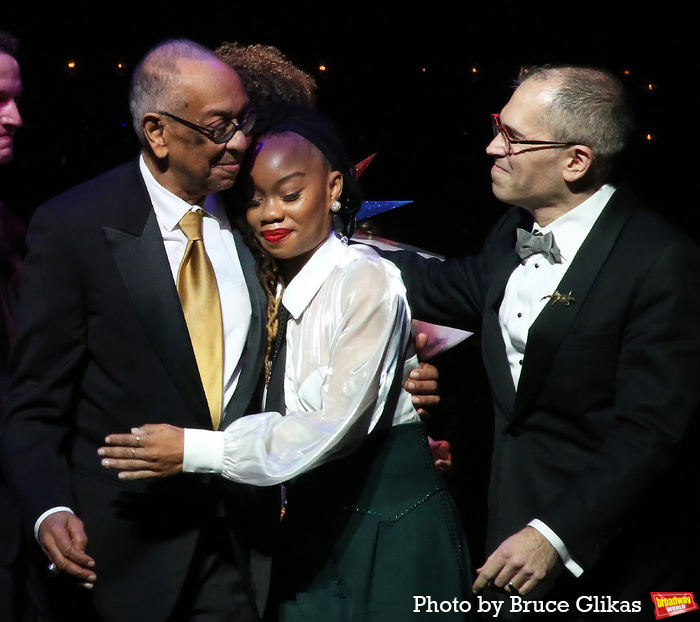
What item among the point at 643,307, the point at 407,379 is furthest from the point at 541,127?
the point at 407,379

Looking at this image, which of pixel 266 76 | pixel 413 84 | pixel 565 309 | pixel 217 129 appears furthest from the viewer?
pixel 413 84

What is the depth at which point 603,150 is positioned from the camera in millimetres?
2994

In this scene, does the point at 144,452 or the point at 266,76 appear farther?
the point at 266,76

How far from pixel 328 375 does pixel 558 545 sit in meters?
0.71

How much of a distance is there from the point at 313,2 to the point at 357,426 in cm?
200

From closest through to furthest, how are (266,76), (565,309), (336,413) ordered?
1. (336,413)
2. (565,309)
3. (266,76)

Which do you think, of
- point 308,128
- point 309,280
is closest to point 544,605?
point 309,280

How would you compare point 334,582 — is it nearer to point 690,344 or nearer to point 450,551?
point 450,551

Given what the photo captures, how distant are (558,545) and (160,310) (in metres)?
1.16

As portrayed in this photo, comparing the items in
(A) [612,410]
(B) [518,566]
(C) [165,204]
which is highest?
(C) [165,204]

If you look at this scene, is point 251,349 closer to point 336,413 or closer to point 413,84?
point 336,413

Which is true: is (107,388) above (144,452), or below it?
above

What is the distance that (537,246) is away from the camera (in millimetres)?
2998

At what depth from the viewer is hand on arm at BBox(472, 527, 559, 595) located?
263 centimetres
